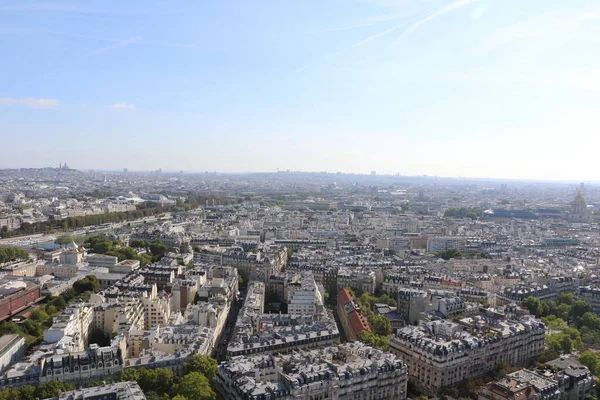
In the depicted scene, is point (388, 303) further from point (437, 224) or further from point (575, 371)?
point (437, 224)

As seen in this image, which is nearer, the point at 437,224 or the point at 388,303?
the point at 388,303

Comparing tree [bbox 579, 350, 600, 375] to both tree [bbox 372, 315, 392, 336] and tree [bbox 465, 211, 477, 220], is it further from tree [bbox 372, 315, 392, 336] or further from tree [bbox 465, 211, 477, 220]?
tree [bbox 465, 211, 477, 220]

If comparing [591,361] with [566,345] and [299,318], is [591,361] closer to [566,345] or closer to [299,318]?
[566,345]

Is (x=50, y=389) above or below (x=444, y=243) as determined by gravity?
above

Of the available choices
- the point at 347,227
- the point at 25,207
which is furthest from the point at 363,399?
the point at 25,207

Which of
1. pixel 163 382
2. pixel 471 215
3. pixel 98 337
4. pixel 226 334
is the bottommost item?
pixel 226 334

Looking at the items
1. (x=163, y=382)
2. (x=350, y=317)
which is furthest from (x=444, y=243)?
(x=163, y=382)
